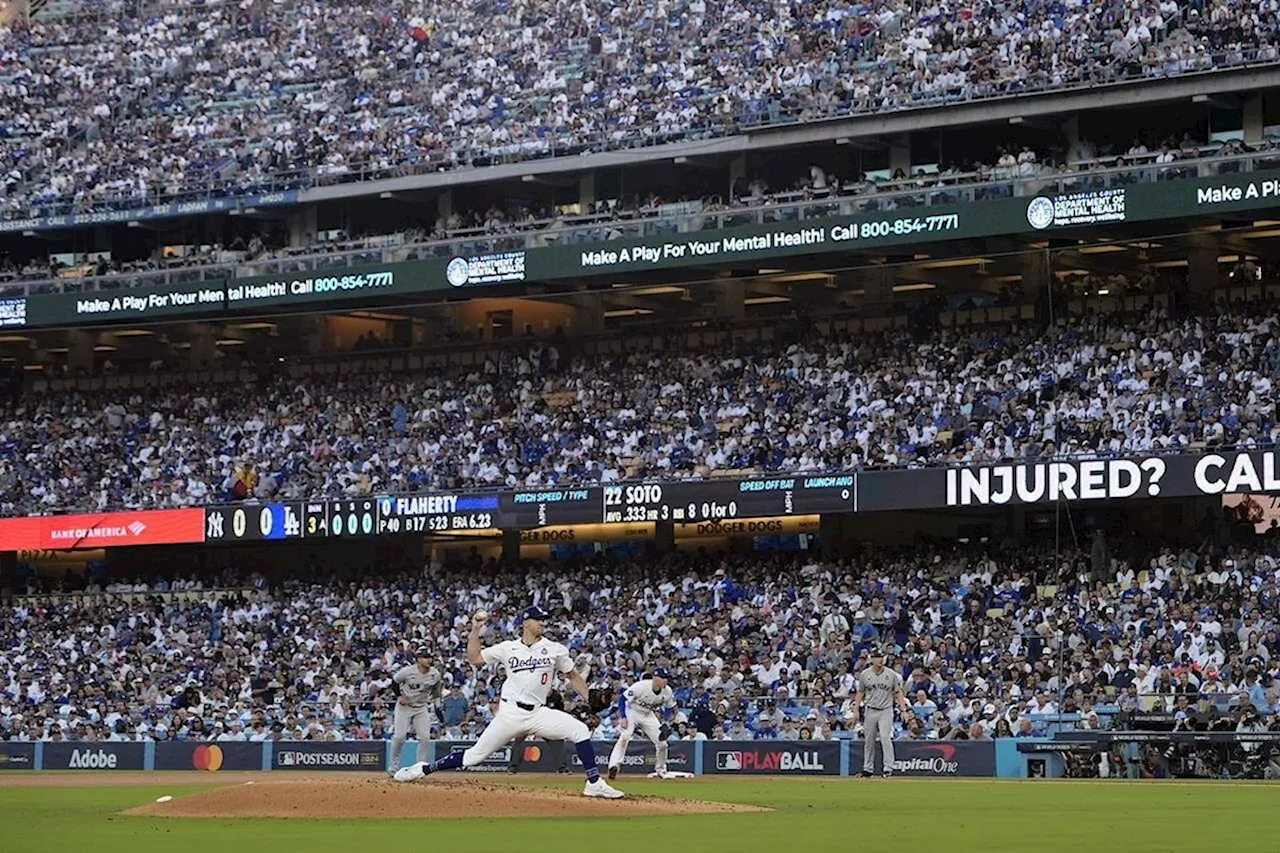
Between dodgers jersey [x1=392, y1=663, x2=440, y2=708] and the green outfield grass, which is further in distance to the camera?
dodgers jersey [x1=392, y1=663, x2=440, y2=708]

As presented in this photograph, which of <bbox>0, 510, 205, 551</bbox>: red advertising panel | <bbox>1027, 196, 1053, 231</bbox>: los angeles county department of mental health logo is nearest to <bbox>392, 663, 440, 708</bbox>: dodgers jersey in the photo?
<bbox>1027, 196, 1053, 231</bbox>: los angeles county department of mental health logo

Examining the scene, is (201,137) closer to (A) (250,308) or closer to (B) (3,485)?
(A) (250,308)

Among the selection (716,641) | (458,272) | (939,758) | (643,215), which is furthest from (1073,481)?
(458,272)

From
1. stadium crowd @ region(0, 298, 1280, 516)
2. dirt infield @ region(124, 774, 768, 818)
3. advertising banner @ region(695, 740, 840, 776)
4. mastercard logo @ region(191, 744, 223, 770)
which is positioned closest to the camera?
dirt infield @ region(124, 774, 768, 818)

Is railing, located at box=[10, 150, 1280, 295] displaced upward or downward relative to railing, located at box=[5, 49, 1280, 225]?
downward

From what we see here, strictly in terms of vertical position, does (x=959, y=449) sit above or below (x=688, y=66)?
below

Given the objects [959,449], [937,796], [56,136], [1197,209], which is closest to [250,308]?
[56,136]

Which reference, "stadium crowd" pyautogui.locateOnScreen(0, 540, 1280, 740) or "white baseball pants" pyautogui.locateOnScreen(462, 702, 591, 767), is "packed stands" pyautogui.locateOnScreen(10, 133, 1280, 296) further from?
"white baseball pants" pyautogui.locateOnScreen(462, 702, 591, 767)
